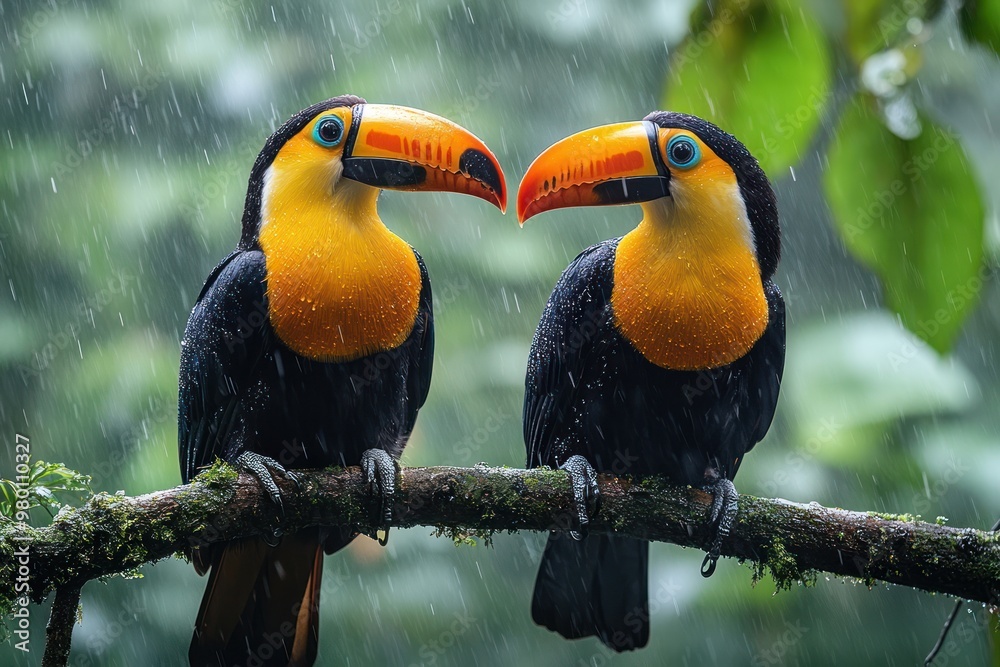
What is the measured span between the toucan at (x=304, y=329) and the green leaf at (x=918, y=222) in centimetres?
163

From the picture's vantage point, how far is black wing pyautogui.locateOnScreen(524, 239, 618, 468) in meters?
2.78

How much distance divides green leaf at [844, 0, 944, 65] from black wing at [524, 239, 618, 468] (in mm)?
1723

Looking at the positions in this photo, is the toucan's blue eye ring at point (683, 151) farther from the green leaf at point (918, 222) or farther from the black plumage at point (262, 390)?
the green leaf at point (918, 222)

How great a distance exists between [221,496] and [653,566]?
3.17 meters

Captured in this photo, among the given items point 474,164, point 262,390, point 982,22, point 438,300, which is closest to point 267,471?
point 262,390

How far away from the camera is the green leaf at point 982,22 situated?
3.11ft

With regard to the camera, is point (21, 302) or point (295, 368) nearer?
point (295, 368)

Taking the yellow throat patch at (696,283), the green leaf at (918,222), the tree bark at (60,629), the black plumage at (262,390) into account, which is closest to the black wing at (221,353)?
the black plumage at (262,390)

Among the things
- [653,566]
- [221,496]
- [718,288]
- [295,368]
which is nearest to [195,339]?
[295,368]

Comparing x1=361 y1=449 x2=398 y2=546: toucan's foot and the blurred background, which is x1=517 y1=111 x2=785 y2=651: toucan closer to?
x1=361 y1=449 x2=398 y2=546: toucan's foot

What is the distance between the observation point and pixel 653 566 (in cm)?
493

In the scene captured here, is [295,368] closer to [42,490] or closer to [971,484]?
[42,490]

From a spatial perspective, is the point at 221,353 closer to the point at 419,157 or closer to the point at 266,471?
the point at 266,471
